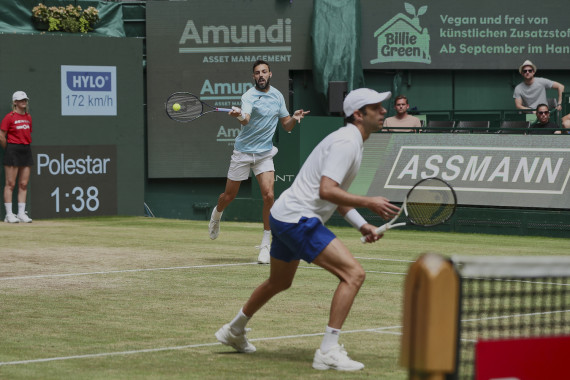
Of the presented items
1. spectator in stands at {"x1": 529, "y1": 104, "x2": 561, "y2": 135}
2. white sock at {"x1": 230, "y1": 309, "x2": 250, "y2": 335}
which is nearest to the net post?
white sock at {"x1": 230, "y1": 309, "x2": 250, "y2": 335}

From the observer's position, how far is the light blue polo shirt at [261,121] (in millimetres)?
11711

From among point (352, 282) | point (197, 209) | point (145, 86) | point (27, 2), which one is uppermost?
point (27, 2)

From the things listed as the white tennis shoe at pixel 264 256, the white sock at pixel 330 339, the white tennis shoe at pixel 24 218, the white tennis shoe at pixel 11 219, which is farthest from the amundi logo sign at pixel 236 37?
the white sock at pixel 330 339

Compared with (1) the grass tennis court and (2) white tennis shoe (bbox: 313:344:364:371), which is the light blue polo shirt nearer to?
(1) the grass tennis court

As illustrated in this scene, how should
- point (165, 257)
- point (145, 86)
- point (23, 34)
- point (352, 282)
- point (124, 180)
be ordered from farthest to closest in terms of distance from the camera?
point (145, 86) < point (124, 180) < point (23, 34) < point (165, 257) < point (352, 282)

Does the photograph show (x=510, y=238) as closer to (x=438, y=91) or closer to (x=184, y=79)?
(x=438, y=91)

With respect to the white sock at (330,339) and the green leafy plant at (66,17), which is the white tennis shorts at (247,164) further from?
the green leafy plant at (66,17)

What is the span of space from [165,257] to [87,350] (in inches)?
221

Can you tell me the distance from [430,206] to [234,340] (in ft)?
7.31

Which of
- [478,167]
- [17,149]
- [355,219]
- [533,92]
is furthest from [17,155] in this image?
[355,219]

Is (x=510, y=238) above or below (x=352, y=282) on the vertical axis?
below

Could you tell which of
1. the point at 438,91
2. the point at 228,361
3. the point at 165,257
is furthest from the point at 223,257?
the point at 438,91

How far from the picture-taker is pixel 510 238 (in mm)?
15227

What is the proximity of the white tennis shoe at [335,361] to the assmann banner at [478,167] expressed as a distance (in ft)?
32.0
